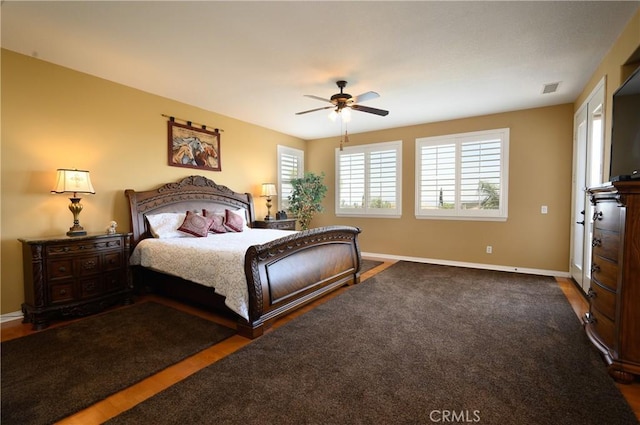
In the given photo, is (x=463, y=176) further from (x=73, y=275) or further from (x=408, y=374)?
(x=73, y=275)

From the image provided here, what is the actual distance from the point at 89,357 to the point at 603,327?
3905 mm

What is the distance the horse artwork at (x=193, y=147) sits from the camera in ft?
14.8

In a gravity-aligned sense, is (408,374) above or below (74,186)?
below

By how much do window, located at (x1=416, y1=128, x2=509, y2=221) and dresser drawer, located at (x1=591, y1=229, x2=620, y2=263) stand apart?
278cm

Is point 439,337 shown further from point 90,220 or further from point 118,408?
point 90,220

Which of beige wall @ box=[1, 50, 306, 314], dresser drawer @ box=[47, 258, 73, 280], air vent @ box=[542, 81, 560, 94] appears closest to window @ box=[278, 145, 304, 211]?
beige wall @ box=[1, 50, 306, 314]

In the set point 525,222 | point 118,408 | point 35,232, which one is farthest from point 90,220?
point 525,222

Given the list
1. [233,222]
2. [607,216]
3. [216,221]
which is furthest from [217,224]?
[607,216]

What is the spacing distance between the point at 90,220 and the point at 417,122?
212 inches

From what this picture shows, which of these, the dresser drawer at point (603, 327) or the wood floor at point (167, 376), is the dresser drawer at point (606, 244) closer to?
the dresser drawer at point (603, 327)

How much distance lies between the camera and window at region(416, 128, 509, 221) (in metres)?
5.01

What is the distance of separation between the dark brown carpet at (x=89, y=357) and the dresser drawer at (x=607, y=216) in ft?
10.2

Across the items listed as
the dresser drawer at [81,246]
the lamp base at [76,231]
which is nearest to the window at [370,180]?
the dresser drawer at [81,246]

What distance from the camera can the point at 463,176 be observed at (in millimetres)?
5273
